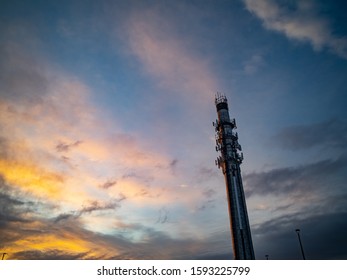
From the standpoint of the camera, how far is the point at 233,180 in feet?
155

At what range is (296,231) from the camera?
1398 inches

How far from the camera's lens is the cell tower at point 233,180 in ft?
140

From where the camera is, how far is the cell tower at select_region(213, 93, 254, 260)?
140ft
